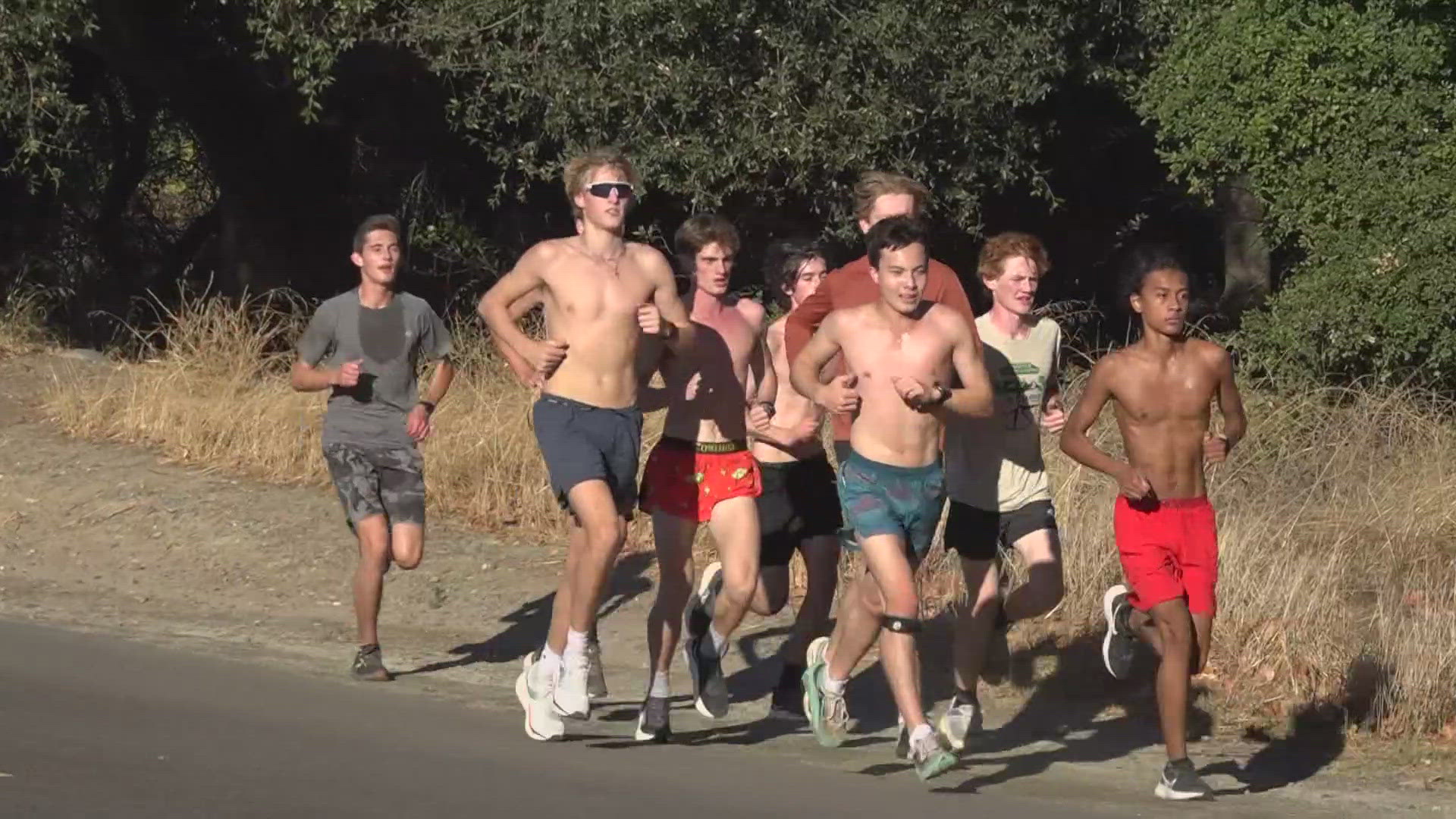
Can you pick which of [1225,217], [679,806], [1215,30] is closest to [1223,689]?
[679,806]

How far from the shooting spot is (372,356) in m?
10.0

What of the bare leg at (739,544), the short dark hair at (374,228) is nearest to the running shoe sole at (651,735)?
the bare leg at (739,544)

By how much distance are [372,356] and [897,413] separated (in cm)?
301

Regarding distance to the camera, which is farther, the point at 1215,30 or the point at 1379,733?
the point at 1215,30

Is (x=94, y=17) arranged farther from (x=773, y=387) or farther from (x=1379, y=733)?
(x=1379, y=733)

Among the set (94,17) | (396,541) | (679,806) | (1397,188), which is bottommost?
(679,806)

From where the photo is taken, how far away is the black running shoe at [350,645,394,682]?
990 cm

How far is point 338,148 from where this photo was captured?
20250 millimetres

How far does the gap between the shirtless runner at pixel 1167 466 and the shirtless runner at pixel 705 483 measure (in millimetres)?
1353

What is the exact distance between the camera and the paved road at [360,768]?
709 centimetres

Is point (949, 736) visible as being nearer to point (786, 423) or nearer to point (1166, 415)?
point (1166, 415)

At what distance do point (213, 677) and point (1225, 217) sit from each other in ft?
31.9

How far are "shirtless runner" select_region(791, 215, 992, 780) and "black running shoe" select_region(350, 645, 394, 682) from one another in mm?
2767

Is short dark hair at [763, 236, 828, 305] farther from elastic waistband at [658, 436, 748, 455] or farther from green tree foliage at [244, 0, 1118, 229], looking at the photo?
green tree foliage at [244, 0, 1118, 229]
